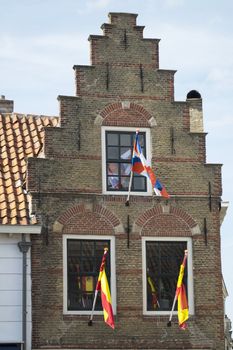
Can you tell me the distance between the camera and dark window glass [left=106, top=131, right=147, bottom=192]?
86.0 ft

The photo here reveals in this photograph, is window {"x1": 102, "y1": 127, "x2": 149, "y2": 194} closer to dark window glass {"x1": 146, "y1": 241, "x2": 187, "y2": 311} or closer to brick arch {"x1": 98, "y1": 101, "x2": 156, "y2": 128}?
brick arch {"x1": 98, "y1": 101, "x2": 156, "y2": 128}

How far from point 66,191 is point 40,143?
242 centimetres

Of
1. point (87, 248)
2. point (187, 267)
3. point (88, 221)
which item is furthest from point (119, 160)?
point (187, 267)

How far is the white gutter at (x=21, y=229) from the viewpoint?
2469 centimetres

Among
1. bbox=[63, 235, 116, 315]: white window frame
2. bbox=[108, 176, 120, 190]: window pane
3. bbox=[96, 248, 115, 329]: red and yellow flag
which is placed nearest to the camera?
bbox=[96, 248, 115, 329]: red and yellow flag

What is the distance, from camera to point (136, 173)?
26281 mm

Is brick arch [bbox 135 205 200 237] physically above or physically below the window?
below

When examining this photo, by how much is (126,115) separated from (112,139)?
698 mm

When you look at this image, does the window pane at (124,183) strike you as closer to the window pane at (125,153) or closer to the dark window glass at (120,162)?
the dark window glass at (120,162)

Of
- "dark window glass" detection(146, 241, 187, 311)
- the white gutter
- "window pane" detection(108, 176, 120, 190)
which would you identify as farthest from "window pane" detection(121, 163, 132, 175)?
the white gutter

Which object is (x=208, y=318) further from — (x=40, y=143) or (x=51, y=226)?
(x=40, y=143)

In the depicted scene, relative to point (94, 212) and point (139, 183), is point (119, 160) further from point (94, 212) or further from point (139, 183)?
point (94, 212)

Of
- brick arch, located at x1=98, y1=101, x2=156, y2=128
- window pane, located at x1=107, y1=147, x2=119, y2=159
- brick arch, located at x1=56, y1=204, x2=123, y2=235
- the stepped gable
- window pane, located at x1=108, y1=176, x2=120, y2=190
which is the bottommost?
brick arch, located at x1=56, y1=204, x2=123, y2=235

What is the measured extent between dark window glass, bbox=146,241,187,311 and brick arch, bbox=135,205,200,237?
270mm
